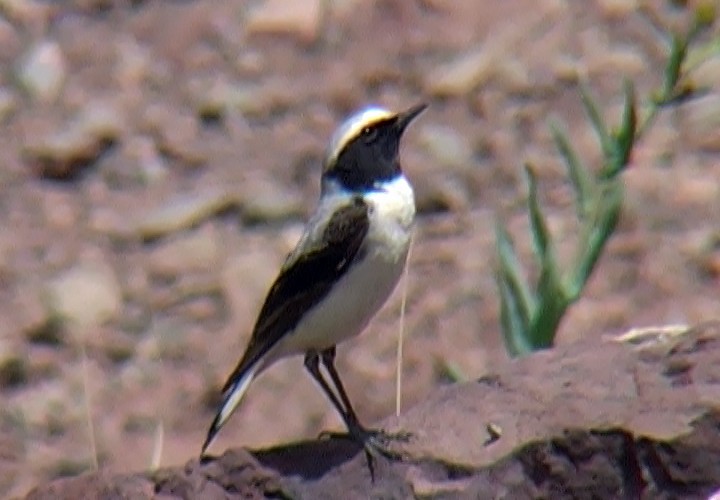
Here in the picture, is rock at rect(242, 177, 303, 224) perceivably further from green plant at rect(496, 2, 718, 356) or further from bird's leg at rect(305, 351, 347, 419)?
bird's leg at rect(305, 351, 347, 419)

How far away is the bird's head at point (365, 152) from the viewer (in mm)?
6496

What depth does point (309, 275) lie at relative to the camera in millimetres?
6293

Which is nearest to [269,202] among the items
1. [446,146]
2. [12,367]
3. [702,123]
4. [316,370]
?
[446,146]

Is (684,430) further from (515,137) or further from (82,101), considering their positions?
(82,101)

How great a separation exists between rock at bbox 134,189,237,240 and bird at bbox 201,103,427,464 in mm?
3409

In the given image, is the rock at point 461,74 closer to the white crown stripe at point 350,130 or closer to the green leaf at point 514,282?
the green leaf at point 514,282

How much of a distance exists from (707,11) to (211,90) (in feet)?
12.9

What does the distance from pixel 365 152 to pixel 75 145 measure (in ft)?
13.3

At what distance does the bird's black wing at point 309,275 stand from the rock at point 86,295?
317 centimetres

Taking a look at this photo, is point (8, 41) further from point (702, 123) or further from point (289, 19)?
point (702, 123)

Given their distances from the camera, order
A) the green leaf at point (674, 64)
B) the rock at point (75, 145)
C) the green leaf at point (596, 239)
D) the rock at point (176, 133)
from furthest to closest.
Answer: the rock at point (176, 133) → the rock at point (75, 145) → the green leaf at point (596, 239) → the green leaf at point (674, 64)

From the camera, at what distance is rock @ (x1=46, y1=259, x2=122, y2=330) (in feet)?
31.1

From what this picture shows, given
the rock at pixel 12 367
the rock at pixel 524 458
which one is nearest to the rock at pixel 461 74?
the rock at pixel 12 367

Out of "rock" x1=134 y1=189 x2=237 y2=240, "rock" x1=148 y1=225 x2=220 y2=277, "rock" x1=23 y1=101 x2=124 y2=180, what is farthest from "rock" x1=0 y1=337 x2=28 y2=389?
"rock" x1=23 y1=101 x2=124 y2=180
